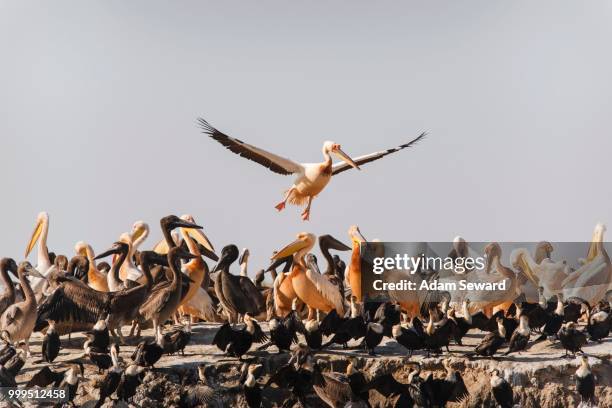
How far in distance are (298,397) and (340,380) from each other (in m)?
0.42

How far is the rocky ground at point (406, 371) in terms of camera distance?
1165 centimetres

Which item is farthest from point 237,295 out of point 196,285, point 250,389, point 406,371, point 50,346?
point 50,346

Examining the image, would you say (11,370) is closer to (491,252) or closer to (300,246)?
(300,246)

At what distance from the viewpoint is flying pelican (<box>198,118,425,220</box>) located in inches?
610

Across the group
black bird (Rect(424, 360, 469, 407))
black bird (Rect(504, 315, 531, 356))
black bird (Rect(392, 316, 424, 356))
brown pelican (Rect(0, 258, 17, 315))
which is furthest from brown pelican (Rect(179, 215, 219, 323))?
black bird (Rect(504, 315, 531, 356))

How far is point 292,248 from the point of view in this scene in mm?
14383

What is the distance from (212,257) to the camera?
596 inches

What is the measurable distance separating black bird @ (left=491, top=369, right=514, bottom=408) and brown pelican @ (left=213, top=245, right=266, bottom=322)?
303cm

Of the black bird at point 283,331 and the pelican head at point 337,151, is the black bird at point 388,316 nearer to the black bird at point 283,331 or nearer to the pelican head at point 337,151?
the black bird at point 283,331

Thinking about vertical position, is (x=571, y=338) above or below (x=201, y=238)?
below

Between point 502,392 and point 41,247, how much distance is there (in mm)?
6191

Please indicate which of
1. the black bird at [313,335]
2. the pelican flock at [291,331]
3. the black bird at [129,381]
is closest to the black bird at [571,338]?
the pelican flock at [291,331]

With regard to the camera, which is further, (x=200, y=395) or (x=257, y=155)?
(x=257, y=155)

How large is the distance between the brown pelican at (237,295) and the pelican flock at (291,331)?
0.01m
